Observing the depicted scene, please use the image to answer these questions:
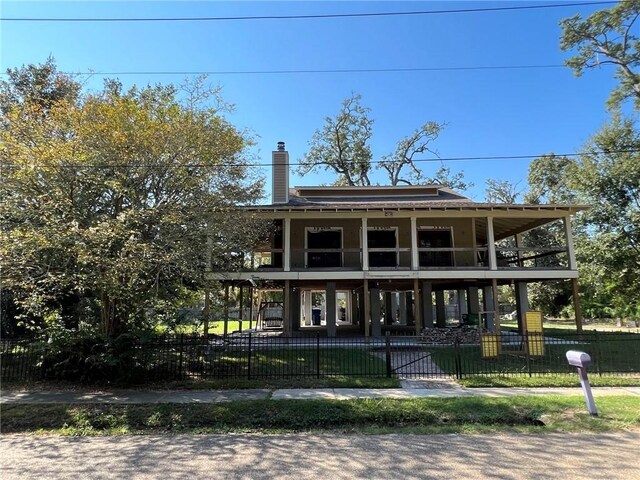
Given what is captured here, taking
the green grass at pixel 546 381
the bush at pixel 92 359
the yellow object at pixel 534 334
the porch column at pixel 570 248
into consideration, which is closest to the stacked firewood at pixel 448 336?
the yellow object at pixel 534 334

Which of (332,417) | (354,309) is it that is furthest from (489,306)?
(332,417)

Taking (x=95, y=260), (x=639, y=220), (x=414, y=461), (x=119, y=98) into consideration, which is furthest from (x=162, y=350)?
(x=639, y=220)

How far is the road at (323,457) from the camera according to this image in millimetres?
4949

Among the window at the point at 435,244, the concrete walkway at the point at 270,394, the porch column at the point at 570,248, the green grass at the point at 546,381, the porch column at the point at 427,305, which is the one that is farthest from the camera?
the window at the point at 435,244

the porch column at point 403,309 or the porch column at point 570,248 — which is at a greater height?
the porch column at point 570,248

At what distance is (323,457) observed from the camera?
18.0 ft

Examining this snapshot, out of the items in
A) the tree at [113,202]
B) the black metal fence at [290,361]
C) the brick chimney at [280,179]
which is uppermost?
the brick chimney at [280,179]

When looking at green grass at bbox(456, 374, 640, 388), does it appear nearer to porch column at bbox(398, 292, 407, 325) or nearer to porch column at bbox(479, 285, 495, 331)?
porch column at bbox(479, 285, 495, 331)

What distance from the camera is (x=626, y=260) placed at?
23547mm

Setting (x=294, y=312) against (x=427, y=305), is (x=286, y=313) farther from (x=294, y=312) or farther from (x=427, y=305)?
(x=427, y=305)

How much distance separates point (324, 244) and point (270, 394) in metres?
12.2

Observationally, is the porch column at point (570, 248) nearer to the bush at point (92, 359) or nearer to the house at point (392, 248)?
the house at point (392, 248)

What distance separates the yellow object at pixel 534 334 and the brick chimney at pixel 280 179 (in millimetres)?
11032

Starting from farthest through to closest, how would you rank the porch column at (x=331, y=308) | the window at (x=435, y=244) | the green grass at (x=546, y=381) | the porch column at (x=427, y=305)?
the window at (x=435, y=244)
the porch column at (x=427, y=305)
the porch column at (x=331, y=308)
the green grass at (x=546, y=381)
